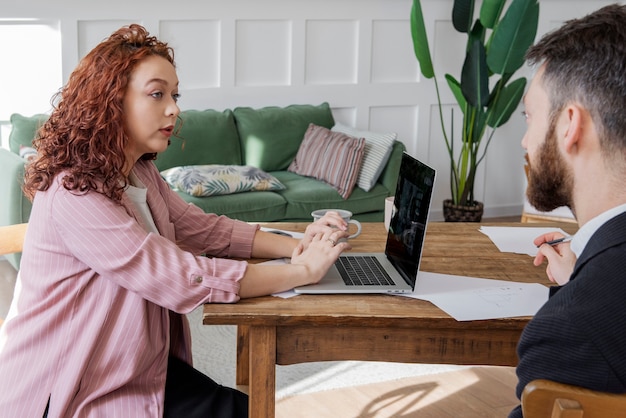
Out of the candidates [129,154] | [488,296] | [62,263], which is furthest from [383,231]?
[62,263]

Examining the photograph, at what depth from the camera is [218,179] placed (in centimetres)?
430

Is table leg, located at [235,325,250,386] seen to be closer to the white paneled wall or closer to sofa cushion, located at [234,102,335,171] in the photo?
sofa cushion, located at [234,102,335,171]

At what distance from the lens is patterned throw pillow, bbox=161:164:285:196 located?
4219 millimetres

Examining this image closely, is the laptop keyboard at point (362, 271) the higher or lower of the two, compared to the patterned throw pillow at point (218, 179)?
higher

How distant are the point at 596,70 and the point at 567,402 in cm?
49

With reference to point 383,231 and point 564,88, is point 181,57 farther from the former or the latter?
point 564,88

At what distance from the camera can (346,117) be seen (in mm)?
5449

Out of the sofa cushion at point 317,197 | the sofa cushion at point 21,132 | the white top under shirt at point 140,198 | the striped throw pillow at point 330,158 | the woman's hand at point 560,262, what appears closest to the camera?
the woman's hand at point 560,262

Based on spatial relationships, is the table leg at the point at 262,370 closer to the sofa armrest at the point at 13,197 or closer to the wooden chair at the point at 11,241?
the wooden chair at the point at 11,241

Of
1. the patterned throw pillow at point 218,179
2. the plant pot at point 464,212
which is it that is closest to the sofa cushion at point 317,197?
the patterned throw pillow at point 218,179

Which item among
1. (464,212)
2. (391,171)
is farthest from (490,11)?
(464,212)

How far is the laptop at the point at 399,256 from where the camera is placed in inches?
72.1

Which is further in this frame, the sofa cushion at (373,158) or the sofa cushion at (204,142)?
the sofa cushion at (373,158)

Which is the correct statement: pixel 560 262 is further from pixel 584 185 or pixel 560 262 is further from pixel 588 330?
pixel 588 330
